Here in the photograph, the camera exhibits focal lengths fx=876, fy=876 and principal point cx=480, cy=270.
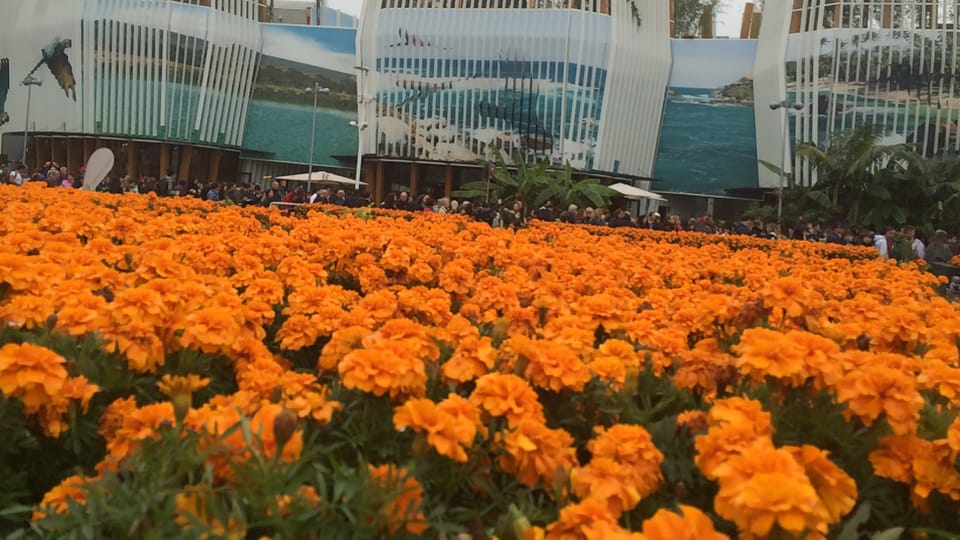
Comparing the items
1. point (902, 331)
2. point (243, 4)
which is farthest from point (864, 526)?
point (243, 4)

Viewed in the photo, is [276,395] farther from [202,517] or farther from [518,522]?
[518,522]

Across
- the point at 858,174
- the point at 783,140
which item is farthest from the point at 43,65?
the point at 858,174

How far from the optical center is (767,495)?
161 centimetres

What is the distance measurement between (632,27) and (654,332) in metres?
39.0

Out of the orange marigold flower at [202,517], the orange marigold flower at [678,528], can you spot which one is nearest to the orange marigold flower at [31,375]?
the orange marigold flower at [202,517]

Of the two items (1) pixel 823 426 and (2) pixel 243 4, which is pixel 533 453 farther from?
(2) pixel 243 4

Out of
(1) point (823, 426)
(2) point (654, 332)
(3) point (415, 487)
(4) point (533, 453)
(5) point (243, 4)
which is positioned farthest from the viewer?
(5) point (243, 4)

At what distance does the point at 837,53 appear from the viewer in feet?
121

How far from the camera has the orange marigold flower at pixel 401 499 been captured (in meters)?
1.78

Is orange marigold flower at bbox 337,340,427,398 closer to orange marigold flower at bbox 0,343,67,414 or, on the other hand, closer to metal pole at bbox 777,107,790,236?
orange marigold flower at bbox 0,343,67,414

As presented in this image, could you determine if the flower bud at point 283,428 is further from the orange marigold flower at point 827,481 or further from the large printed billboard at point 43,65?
the large printed billboard at point 43,65

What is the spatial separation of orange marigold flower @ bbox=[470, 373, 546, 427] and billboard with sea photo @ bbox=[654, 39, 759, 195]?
40.8 m

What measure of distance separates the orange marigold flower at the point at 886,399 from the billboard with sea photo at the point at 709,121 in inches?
1590

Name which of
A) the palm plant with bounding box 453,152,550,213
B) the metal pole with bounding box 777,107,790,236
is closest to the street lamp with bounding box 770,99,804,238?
the metal pole with bounding box 777,107,790,236
